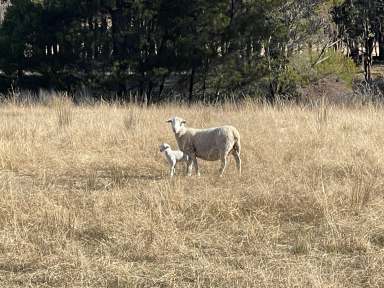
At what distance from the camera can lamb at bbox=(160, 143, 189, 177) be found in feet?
23.0

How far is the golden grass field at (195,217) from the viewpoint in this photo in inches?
153

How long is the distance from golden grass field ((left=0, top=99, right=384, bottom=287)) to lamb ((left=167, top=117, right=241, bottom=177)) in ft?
0.84

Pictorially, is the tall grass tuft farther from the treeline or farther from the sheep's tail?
the sheep's tail

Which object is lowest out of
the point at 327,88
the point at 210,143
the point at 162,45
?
the point at 210,143

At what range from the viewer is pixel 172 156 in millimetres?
7043

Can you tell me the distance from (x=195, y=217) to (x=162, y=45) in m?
14.8

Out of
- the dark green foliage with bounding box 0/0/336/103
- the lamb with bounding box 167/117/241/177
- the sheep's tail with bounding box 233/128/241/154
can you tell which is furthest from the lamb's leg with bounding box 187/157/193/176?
the dark green foliage with bounding box 0/0/336/103

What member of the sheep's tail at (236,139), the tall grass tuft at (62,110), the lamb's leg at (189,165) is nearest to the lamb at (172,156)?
the lamb's leg at (189,165)

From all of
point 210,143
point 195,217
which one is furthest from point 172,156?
point 195,217

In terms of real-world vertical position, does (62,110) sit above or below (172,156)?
above

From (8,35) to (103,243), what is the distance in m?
18.1

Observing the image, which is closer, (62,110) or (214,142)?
(214,142)

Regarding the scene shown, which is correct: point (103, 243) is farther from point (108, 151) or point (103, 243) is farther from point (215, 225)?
point (108, 151)

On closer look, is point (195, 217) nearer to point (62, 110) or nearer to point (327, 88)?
point (62, 110)
